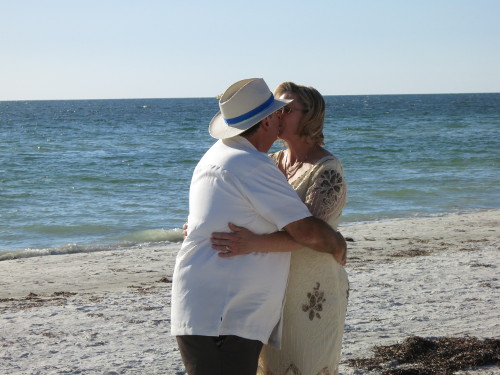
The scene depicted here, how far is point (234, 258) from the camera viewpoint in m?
3.01

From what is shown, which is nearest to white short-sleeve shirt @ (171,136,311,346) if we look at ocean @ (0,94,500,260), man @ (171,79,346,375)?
man @ (171,79,346,375)

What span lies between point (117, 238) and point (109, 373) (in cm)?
782

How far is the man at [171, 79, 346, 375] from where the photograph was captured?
298cm

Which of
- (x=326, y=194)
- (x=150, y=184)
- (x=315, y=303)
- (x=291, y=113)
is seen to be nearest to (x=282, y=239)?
(x=326, y=194)

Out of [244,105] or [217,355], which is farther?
[244,105]

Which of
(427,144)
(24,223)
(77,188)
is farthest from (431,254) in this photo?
(427,144)

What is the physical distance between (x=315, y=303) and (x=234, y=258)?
55 cm

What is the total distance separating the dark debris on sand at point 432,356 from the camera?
509 cm

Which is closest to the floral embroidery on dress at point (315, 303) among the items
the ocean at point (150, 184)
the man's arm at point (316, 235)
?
the man's arm at point (316, 235)

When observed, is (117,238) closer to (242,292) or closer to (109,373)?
(109,373)

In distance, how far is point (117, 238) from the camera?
13070 millimetres

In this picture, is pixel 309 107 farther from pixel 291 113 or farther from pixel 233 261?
pixel 233 261

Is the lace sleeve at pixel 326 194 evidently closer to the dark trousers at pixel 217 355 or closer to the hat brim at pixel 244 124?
the hat brim at pixel 244 124

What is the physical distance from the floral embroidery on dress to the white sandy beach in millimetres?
1971
